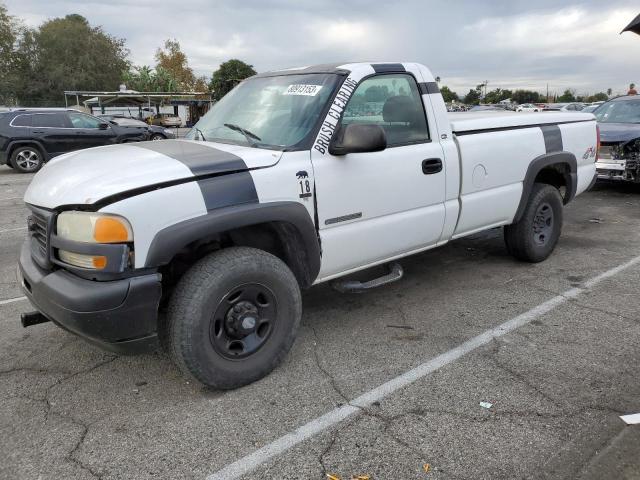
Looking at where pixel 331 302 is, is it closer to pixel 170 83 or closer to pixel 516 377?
pixel 516 377

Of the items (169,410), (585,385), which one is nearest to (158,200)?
(169,410)

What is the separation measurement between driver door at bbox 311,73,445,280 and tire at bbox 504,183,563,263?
1.39 metres

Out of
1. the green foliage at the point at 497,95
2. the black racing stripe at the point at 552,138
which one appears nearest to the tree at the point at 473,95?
the green foliage at the point at 497,95

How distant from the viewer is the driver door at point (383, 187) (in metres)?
3.37

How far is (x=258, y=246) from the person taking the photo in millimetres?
3357

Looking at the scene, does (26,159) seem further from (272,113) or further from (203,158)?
(203,158)

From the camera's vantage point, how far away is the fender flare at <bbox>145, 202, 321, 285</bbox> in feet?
8.65

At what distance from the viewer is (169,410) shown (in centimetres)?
291

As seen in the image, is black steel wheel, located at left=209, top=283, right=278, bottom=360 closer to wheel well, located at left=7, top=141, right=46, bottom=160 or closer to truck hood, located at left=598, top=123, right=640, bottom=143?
truck hood, located at left=598, top=123, right=640, bottom=143

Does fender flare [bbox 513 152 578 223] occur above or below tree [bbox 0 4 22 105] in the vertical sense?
below

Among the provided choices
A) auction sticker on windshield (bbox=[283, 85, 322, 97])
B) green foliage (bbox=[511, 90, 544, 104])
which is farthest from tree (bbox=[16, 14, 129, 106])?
green foliage (bbox=[511, 90, 544, 104])

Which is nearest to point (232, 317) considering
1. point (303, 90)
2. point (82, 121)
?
point (303, 90)

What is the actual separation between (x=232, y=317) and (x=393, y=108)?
2.03 metres

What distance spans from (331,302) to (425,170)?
1411 millimetres
